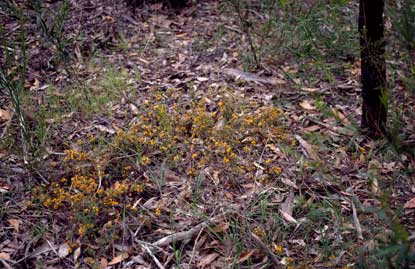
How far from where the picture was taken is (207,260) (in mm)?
2281

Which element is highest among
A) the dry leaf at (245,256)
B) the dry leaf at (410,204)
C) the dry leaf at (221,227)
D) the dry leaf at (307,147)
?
the dry leaf at (307,147)

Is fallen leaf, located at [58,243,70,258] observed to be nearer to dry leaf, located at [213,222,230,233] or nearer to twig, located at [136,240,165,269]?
twig, located at [136,240,165,269]

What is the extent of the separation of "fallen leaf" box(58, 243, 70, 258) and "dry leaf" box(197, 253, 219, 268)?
633mm

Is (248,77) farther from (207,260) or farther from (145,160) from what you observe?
(207,260)

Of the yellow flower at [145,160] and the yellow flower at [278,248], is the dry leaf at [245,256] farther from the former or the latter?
the yellow flower at [145,160]

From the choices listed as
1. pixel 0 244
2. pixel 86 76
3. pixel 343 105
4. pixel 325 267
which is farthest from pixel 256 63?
pixel 0 244

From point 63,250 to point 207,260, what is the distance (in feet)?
2.26

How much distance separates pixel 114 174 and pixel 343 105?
153 cm

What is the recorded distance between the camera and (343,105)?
10.6 ft

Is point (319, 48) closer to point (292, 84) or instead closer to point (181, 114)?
point (292, 84)

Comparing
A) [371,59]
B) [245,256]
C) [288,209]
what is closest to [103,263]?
[245,256]

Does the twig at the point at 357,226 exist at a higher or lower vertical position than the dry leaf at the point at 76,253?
higher

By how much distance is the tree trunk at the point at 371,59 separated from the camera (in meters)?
2.53

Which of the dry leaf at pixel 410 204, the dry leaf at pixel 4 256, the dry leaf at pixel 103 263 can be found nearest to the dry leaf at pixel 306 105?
the dry leaf at pixel 410 204
